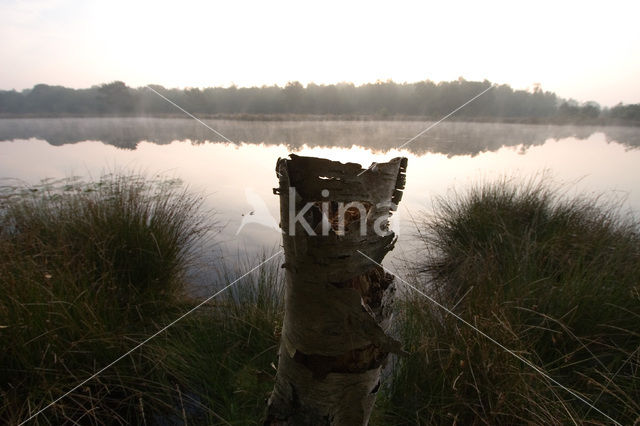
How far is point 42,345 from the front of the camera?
1455 millimetres

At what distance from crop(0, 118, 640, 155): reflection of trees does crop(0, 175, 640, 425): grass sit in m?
3.48

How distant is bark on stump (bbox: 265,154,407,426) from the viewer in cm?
63

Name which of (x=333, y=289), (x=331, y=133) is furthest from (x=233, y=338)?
(x=331, y=133)

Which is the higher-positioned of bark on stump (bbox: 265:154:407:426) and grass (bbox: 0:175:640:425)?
bark on stump (bbox: 265:154:407:426)

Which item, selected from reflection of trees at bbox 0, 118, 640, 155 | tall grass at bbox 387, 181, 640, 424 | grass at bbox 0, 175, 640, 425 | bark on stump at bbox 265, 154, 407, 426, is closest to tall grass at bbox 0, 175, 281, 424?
grass at bbox 0, 175, 640, 425

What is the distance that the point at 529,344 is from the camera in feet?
5.00

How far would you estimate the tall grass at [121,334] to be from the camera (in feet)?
4.58

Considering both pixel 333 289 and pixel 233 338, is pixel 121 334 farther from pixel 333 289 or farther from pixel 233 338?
pixel 333 289

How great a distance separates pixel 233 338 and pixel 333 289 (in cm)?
150

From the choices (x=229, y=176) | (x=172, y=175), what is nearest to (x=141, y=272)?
(x=172, y=175)

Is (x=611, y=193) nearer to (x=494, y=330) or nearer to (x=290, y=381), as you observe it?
(x=494, y=330)

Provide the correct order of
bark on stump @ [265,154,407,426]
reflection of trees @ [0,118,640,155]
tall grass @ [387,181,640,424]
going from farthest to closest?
1. reflection of trees @ [0,118,640,155]
2. tall grass @ [387,181,640,424]
3. bark on stump @ [265,154,407,426]

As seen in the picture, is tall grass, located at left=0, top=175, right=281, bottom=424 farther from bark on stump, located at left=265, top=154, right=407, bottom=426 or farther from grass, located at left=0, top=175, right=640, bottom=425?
bark on stump, located at left=265, top=154, right=407, bottom=426

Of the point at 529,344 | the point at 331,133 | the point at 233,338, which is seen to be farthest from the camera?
the point at 331,133
